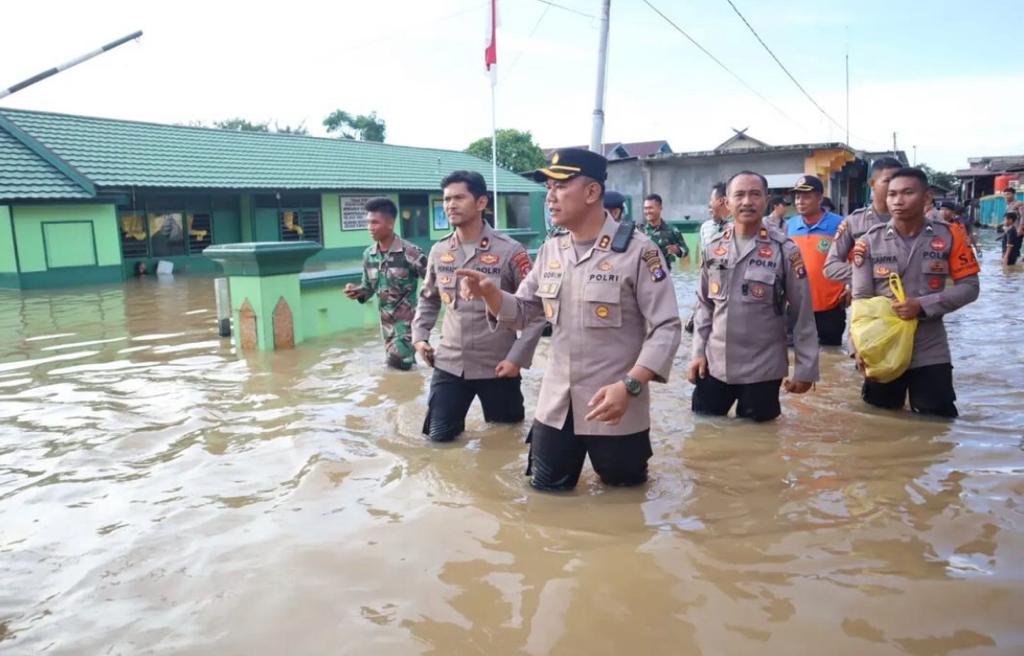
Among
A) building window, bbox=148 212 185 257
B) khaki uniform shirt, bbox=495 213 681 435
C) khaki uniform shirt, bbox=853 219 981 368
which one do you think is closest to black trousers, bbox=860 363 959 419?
khaki uniform shirt, bbox=853 219 981 368

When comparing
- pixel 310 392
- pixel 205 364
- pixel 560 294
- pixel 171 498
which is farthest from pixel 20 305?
pixel 560 294

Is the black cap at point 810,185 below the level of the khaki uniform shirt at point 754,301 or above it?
above

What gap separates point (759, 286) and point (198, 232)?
17144mm

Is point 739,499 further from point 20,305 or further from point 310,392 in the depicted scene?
point 20,305

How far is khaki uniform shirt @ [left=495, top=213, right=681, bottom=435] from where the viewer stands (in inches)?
132

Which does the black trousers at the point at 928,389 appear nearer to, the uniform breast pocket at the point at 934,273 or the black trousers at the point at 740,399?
the uniform breast pocket at the point at 934,273

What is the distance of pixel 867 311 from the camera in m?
4.82

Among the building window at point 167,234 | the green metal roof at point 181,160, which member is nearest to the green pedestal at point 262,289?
the green metal roof at point 181,160

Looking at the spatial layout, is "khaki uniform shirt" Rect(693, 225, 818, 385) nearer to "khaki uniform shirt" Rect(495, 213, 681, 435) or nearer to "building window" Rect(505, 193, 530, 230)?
"khaki uniform shirt" Rect(495, 213, 681, 435)

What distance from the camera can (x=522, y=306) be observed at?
377cm

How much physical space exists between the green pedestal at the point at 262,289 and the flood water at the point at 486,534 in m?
1.90

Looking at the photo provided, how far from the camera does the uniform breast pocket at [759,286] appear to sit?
15.1ft

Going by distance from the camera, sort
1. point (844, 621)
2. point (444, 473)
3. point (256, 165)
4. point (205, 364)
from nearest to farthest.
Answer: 1. point (844, 621)
2. point (444, 473)
3. point (205, 364)
4. point (256, 165)

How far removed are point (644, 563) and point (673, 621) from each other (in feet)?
1.40
